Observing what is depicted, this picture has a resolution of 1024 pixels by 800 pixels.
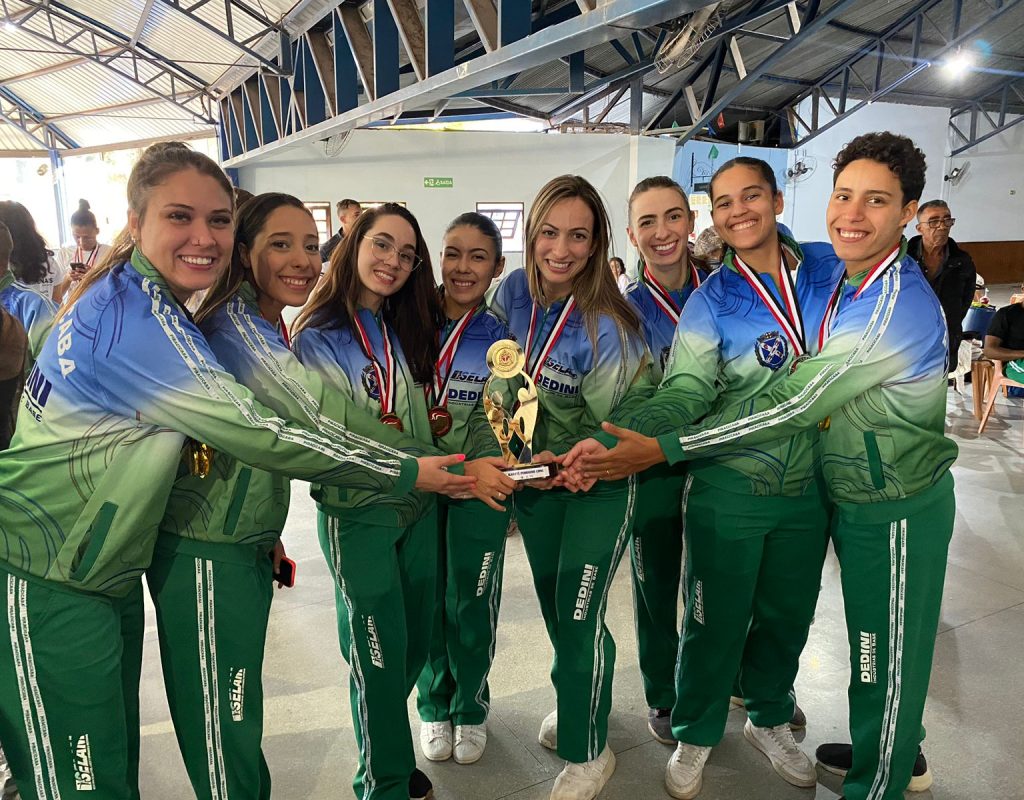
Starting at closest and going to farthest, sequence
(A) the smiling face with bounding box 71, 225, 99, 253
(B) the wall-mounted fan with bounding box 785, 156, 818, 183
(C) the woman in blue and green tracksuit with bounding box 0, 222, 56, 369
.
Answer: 1. (C) the woman in blue and green tracksuit with bounding box 0, 222, 56, 369
2. (A) the smiling face with bounding box 71, 225, 99, 253
3. (B) the wall-mounted fan with bounding box 785, 156, 818, 183

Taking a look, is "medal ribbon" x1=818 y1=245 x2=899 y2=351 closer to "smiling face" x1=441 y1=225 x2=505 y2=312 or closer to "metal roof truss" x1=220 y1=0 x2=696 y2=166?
"smiling face" x1=441 y1=225 x2=505 y2=312

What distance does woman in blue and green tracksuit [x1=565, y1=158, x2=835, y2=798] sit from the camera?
2.12m

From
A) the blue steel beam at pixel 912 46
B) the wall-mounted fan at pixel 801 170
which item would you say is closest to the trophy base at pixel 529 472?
the blue steel beam at pixel 912 46

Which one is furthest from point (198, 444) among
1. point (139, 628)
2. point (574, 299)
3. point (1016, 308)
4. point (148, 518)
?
point (1016, 308)

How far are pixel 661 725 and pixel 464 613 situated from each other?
0.86 meters

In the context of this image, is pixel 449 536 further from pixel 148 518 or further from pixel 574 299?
pixel 148 518

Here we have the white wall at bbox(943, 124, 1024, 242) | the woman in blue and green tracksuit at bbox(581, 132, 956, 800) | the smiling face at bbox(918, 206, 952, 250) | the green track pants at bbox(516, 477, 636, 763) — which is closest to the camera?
the woman in blue and green tracksuit at bbox(581, 132, 956, 800)

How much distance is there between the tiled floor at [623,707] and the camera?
7.80 feet

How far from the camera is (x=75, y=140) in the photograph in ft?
48.6

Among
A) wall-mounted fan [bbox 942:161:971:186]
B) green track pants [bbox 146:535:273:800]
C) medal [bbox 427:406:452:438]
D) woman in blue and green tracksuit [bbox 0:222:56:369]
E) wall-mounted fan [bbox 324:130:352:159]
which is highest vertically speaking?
wall-mounted fan [bbox 942:161:971:186]

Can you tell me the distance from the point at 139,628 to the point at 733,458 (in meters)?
1.61

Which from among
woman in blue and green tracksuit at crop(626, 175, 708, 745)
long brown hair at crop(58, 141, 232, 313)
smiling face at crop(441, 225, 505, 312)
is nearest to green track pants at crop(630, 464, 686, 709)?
woman in blue and green tracksuit at crop(626, 175, 708, 745)

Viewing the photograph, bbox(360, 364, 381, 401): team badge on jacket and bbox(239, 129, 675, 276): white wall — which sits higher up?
bbox(239, 129, 675, 276): white wall

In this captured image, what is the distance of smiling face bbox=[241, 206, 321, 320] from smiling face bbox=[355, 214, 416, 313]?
0.57ft
